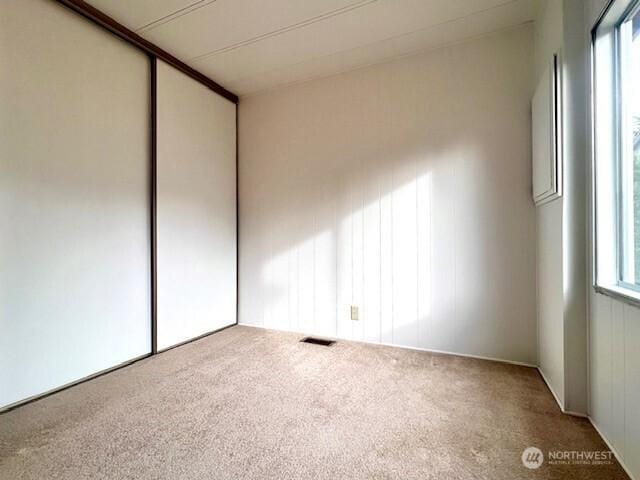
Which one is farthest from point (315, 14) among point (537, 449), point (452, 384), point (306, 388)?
point (537, 449)

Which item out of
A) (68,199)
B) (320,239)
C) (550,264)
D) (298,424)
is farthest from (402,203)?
(68,199)

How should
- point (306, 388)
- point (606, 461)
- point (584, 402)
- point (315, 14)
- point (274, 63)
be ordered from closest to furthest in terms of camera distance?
point (606, 461) < point (584, 402) < point (306, 388) < point (315, 14) < point (274, 63)

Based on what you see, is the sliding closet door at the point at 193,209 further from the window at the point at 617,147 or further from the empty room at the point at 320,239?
the window at the point at 617,147

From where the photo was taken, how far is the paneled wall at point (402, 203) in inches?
87.2

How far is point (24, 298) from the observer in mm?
1730

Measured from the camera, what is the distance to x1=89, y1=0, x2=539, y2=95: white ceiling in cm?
200

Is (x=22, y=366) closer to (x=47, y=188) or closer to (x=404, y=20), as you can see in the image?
(x=47, y=188)

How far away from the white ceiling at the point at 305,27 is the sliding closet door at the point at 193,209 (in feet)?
1.25

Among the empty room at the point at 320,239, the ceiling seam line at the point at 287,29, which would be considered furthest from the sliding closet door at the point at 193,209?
the ceiling seam line at the point at 287,29

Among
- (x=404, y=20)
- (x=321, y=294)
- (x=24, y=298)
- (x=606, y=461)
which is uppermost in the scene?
(x=404, y=20)

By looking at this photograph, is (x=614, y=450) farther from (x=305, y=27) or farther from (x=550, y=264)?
(x=305, y=27)

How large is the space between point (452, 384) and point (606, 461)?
29.2 inches

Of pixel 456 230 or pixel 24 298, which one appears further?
pixel 456 230

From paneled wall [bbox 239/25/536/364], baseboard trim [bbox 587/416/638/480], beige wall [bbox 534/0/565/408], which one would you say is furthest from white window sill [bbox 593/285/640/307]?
paneled wall [bbox 239/25/536/364]
